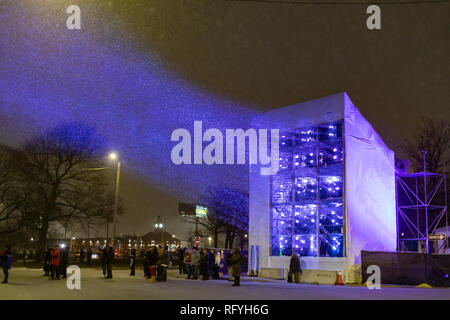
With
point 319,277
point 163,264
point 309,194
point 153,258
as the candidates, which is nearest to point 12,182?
point 153,258

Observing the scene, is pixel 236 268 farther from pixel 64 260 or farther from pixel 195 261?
pixel 64 260

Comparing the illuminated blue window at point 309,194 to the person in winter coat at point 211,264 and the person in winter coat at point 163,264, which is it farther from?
the person in winter coat at point 163,264

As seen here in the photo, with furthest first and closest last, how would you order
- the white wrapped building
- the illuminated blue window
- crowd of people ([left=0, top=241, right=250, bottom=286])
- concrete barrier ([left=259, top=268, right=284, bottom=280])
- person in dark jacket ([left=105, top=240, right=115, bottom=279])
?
concrete barrier ([left=259, top=268, right=284, bottom=280]) → the illuminated blue window → the white wrapped building → person in dark jacket ([left=105, top=240, right=115, bottom=279]) → crowd of people ([left=0, top=241, right=250, bottom=286])

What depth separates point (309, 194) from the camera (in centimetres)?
2648

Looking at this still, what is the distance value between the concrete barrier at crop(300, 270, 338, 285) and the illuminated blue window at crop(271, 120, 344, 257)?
1780 millimetres

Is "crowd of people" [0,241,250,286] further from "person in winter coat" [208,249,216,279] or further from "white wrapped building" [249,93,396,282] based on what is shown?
"white wrapped building" [249,93,396,282]

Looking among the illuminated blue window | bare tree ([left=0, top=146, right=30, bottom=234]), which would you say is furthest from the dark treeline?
the illuminated blue window

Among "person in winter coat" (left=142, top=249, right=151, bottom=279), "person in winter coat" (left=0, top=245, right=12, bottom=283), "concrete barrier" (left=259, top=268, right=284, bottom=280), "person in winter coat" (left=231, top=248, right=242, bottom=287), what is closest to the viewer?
"person in winter coat" (left=0, top=245, right=12, bottom=283)

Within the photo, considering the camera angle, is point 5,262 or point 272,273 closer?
point 5,262

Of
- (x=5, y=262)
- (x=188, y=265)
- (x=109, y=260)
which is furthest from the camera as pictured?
(x=188, y=265)

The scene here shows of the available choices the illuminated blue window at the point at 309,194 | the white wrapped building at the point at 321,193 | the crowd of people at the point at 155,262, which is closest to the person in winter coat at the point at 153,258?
the crowd of people at the point at 155,262

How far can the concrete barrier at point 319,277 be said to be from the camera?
22.9 m

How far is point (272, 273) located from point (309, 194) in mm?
4760

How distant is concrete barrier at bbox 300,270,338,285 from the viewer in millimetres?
22891
